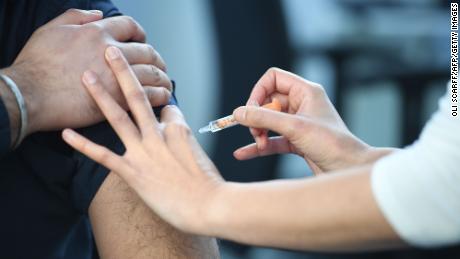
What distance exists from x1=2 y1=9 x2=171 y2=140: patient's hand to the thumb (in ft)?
0.56

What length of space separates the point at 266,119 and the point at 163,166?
0.28 m

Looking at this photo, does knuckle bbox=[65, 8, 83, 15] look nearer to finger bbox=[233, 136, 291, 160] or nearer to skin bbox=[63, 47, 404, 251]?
skin bbox=[63, 47, 404, 251]

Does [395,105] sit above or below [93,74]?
below

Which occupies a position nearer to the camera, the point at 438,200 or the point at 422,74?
the point at 438,200

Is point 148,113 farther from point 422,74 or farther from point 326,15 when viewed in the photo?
point 422,74

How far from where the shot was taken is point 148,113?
3.96 feet

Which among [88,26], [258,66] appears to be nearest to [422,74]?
[258,66]

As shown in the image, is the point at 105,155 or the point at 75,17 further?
the point at 75,17

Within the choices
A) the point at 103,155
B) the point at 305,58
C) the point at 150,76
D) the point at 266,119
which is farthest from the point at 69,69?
the point at 305,58

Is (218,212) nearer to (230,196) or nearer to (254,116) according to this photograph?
(230,196)

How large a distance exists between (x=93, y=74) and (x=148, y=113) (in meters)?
0.19

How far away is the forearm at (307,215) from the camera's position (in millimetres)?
1063

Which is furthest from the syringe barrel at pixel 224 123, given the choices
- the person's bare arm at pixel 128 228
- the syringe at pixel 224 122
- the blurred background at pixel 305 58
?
the blurred background at pixel 305 58

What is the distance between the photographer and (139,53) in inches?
56.7
